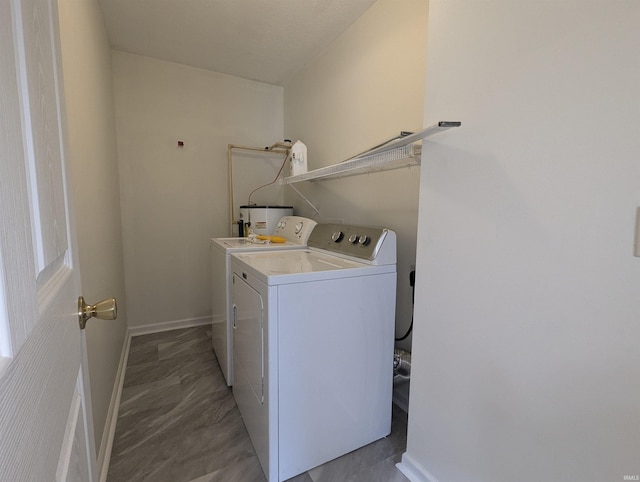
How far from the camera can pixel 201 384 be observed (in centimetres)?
214

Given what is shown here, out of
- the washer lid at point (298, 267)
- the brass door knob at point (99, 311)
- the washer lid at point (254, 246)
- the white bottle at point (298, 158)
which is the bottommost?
the washer lid at point (298, 267)

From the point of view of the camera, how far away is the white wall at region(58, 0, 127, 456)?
1.19m

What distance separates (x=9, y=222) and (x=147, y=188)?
2898 millimetres

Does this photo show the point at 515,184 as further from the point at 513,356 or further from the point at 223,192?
the point at 223,192

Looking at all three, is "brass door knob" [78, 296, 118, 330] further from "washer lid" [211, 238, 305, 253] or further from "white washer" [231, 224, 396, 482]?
"washer lid" [211, 238, 305, 253]

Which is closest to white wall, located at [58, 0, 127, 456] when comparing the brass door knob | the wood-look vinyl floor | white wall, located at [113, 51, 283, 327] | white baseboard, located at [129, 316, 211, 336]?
the wood-look vinyl floor

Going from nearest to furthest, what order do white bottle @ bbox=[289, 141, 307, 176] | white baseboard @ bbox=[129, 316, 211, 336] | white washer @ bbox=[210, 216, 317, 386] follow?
1. white washer @ bbox=[210, 216, 317, 386]
2. white bottle @ bbox=[289, 141, 307, 176]
3. white baseboard @ bbox=[129, 316, 211, 336]

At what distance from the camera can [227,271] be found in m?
1.92

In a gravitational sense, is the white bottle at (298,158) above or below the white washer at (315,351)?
above

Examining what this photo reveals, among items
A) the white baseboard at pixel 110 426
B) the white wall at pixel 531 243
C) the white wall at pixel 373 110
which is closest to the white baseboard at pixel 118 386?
the white baseboard at pixel 110 426

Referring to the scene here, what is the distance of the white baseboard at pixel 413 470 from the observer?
4.36 ft

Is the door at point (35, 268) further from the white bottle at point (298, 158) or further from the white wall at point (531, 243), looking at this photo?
the white bottle at point (298, 158)

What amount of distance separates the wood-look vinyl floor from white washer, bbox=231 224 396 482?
3.0 inches

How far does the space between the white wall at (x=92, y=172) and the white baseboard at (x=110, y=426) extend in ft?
0.19
